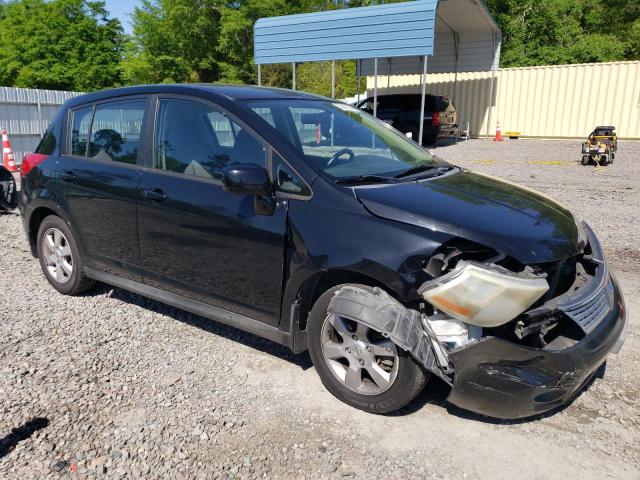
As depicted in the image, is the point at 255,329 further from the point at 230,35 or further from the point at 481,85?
the point at 230,35

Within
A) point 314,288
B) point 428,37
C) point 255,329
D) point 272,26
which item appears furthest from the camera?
point 272,26

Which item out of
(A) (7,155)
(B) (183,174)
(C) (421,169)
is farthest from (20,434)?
(A) (7,155)

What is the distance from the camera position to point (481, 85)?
A: 22.5 metres

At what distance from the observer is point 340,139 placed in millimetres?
3746

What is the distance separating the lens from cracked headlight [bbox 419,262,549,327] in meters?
2.46

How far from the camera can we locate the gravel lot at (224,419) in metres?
2.59

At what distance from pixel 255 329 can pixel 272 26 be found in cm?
1588

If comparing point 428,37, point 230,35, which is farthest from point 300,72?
point 428,37

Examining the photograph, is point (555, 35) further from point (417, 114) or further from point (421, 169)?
point (421, 169)

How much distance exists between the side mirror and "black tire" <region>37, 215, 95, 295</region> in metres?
2.09

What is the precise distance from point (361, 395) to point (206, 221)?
1.43 metres

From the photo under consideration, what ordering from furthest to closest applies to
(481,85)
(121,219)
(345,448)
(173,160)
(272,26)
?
(481,85), (272,26), (121,219), (173,160), (345,448)

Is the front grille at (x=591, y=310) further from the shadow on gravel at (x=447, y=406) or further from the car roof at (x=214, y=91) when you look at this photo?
the car roof at (x=214, y=91)

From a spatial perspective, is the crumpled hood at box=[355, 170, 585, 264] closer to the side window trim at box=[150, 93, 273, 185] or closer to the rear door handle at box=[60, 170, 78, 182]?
the side window trim at box=[150, 93, 273, 185]
